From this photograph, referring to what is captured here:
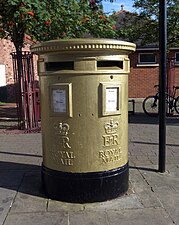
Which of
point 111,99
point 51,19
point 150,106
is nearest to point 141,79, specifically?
point 150,106

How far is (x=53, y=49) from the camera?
126 inches

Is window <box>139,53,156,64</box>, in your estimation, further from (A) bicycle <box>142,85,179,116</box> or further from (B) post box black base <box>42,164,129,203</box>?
(B) post box black base <box>42,164,129,203</box>

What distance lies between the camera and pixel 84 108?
3293 millimetres

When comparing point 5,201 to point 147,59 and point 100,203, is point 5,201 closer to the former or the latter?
point 100,203

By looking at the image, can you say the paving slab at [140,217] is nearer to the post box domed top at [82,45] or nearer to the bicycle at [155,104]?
the post box domed top at [82,45]

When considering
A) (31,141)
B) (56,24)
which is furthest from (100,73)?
(56,24)

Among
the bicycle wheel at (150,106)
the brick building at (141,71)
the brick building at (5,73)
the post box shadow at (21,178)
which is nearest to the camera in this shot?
the post box shadow at (21,178)

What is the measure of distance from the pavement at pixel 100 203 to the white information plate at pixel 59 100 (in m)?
1.10

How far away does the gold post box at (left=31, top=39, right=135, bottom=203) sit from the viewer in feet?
10.6

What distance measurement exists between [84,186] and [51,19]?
183 inches

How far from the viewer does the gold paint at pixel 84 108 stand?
321cm

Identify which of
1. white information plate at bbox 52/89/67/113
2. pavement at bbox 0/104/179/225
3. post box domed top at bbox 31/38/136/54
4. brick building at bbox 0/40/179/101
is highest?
brick building at bbox 0/40/179/101

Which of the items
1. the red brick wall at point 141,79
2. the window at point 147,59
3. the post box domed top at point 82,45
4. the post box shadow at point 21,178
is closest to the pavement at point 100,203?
the post box shadow at point 21,178

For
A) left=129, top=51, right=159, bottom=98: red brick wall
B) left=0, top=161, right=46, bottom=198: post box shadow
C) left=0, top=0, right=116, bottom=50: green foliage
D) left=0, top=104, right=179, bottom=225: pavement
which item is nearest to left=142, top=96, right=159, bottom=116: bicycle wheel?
left=0, top=0, right=116, bottom=50: green foliage
